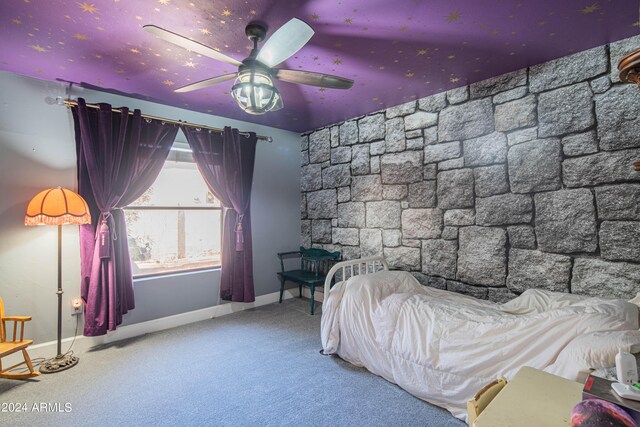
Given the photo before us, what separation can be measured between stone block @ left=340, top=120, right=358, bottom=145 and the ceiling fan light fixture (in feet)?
6.87

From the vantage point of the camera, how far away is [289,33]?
5.10 ft

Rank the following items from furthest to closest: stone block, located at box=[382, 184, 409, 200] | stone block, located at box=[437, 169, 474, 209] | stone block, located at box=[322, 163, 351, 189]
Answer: stone block, located at box=[322, 163, 351, 189]
stone block, located at box=[382, 184, 409, 200]
stone block, located at box=[437, 169, 474, 209]

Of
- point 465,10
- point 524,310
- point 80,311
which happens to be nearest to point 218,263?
point 80,311

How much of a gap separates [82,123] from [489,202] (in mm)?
3718

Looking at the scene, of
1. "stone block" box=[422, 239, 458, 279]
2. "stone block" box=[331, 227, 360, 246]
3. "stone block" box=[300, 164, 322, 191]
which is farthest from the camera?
"stone block" box=[300, 164, 322, 191]

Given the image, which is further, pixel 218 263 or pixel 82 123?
pixel 218 263

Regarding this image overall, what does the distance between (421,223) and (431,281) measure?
602 mm

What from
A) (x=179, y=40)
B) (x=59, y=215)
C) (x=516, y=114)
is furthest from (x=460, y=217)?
(x=59, y=215)

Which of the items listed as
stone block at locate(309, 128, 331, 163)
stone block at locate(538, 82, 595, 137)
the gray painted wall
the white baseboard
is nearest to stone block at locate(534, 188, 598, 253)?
stone block at locate(538, 82, 595, 137)

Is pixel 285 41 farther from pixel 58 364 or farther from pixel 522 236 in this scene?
pixel 58 364

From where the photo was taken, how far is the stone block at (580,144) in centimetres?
220

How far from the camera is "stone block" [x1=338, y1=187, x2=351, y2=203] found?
153 inches

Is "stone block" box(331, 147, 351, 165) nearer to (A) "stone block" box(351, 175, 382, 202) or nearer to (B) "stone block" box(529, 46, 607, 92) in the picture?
(A) "stone block" box(351, 175, 382, 202)

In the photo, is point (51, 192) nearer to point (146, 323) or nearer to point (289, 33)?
point (146, 323)
